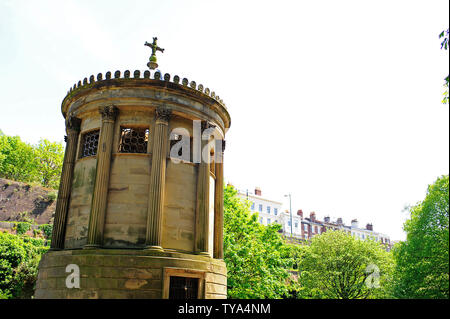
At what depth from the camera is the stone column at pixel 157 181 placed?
1408 cm

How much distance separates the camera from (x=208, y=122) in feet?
56.0

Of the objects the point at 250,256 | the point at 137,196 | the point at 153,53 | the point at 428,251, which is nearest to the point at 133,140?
→ the point at 137,196

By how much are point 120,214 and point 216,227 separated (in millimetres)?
4862

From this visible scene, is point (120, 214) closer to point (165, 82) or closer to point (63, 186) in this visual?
point (63, 186)

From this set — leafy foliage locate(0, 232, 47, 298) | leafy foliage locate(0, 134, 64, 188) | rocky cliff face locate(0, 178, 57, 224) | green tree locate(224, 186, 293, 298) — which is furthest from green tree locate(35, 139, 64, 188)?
green tree locate(224, 186, 293, 298)

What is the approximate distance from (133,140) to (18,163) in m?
60.2

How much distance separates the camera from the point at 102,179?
48.4 ft

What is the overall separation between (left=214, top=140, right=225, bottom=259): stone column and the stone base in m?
3.01

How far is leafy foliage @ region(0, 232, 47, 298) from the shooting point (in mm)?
35594

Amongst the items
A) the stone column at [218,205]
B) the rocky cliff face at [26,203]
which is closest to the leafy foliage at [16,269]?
the rocky cliff face at [26,203]

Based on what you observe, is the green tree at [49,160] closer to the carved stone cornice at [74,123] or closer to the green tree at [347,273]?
the green tree at [347,273]

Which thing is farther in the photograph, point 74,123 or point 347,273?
point 347,273

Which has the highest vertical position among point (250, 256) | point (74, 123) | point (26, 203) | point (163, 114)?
point (26, 203)

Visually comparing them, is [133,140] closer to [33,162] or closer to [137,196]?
[137,196]
